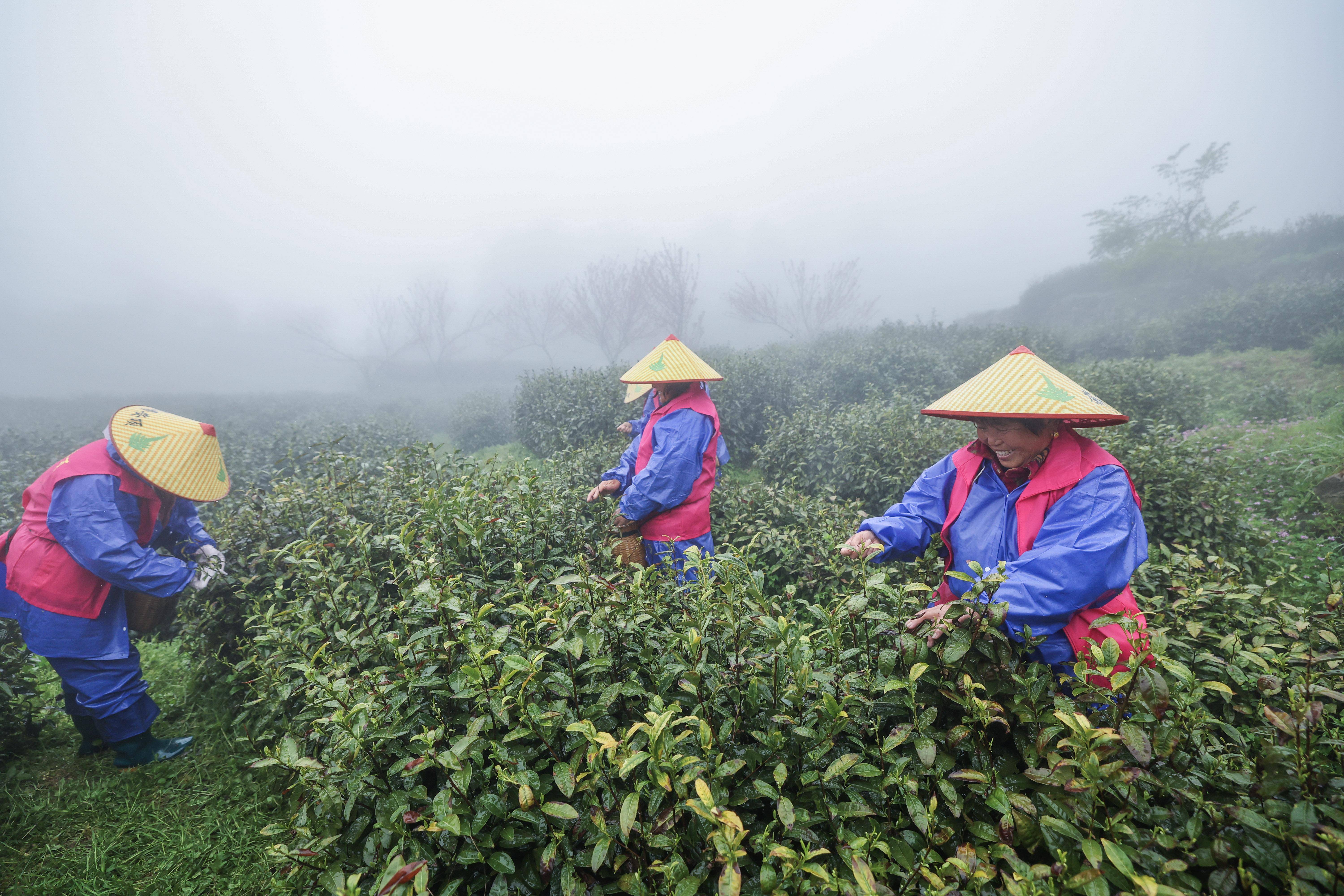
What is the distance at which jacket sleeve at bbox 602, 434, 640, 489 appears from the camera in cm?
358

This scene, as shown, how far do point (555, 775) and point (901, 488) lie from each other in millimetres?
4703

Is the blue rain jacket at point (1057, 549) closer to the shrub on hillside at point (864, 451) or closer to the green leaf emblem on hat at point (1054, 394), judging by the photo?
the green leaf emblem on hat at point (1054, 394)

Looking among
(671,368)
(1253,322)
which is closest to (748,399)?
(671,368)

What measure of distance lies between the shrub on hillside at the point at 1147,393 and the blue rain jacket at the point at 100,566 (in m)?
9.74

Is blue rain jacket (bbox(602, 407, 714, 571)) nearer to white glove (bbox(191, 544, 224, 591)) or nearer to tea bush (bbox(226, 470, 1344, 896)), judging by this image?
tea bush (bbox(226, 470, 1344, 896))

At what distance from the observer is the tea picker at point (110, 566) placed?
2480 millimetres

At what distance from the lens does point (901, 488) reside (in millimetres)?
5016

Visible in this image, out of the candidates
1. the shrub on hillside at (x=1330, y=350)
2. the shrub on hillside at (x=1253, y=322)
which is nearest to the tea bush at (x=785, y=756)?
the shrub on hillside at (x=1330, y=350)

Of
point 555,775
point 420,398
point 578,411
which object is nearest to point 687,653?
point 555,775

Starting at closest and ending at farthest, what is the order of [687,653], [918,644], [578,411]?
[918,644] → [687,653] → [578,411]

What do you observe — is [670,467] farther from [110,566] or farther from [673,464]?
[110,566]

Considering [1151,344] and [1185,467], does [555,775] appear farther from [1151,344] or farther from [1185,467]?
[1151,344]

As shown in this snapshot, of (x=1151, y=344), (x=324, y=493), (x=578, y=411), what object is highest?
(x=324, y=493)

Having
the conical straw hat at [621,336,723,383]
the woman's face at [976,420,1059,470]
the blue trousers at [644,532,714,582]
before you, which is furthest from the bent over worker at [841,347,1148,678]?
the conical straw hat at [621,336,723,383]
